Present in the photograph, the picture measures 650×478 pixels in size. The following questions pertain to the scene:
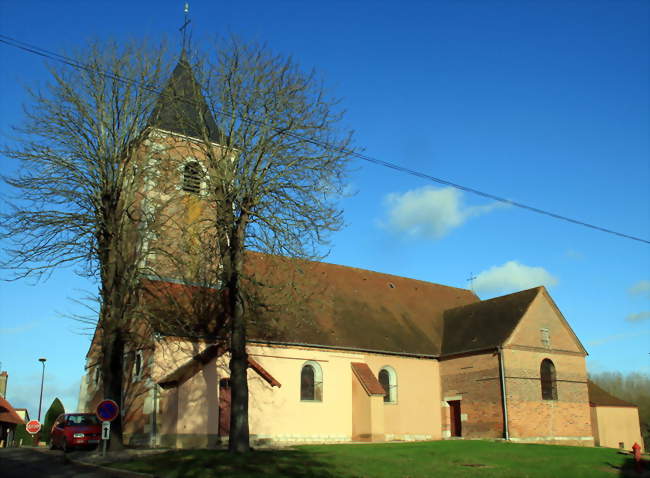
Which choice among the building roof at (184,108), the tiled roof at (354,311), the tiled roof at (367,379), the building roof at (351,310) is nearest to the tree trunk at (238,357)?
the building roof at (184,108)

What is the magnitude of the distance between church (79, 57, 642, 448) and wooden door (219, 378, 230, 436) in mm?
48

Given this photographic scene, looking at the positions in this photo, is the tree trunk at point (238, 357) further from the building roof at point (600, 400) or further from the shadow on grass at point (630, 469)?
the building roof at point (600, 400)

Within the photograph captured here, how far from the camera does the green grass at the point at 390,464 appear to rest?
14844 millimetres

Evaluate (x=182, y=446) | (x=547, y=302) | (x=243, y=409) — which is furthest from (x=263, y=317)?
(x=547, y=302)

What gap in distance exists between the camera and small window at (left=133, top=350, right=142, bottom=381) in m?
25.0

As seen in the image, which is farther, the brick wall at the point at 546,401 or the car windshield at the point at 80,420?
the brick wall at the point at 546,401

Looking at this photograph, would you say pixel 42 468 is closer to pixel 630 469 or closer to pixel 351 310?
pixel 630 469

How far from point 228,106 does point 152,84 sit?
12.7 ft

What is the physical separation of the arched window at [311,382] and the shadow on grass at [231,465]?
9608mm

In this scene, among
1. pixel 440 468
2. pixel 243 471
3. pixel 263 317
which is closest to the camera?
pixel 243 471

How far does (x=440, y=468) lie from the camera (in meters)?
17.0

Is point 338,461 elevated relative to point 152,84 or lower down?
lower down

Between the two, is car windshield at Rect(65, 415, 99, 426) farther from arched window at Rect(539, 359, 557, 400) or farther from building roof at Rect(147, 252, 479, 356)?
arched window at Rect(539, 359, 557, 400)

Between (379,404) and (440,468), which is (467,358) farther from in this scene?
(440,468)
